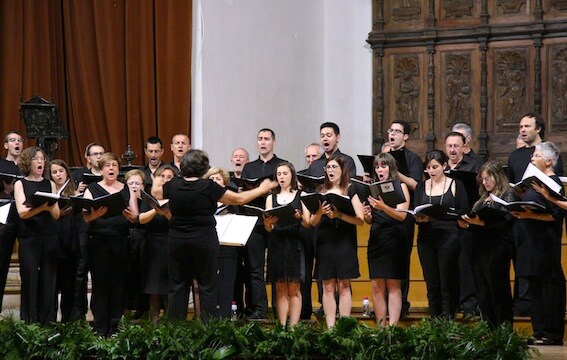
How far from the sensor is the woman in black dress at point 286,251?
22.7 ft

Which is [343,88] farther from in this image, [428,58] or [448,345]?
[448,345]

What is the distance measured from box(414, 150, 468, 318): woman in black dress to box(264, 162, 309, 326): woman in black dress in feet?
2.59

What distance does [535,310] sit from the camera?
21.5ft

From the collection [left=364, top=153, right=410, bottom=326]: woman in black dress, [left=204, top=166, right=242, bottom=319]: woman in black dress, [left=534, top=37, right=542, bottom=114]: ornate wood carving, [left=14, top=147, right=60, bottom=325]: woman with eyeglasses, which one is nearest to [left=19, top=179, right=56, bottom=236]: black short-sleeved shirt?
[left=14, top=147, right=60, bottom=325]: woman with eyeglasses

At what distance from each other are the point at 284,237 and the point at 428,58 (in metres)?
4.32

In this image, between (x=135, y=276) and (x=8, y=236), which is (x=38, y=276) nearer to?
(x=8, y=236)

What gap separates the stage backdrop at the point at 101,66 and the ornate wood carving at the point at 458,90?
8.88 feet

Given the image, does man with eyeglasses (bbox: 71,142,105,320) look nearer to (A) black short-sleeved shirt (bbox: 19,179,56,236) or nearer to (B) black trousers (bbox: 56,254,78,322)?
(B) black trousers (bbox: 56,254,78,322)

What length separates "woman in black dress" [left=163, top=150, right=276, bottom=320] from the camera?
616cm

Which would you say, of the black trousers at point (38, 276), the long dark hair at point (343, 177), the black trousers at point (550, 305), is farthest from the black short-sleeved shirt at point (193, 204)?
the black trousers at point (550, 305)

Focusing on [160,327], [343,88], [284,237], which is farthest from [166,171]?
[343,88]

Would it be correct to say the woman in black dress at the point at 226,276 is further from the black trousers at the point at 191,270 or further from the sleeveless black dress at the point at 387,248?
the sleeveless black dress at the point at 387,248

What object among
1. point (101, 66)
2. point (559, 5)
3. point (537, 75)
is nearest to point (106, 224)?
point (101, 66)

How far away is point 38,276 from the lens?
6.86 metres
